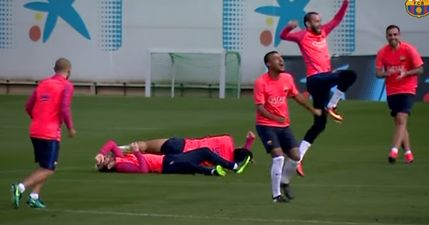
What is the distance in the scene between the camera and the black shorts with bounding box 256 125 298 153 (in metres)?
14.9

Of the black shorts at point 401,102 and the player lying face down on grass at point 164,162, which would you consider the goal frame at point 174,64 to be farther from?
the player lying face down on grass at point 164,162

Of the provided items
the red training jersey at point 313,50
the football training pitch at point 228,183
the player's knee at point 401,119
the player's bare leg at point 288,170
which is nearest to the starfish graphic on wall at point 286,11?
the football training pitch at point 228,183

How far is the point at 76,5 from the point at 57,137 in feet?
67.4

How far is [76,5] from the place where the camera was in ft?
114

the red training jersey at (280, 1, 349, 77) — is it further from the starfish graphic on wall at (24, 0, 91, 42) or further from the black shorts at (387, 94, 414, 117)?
the starfish graphic on wall at (24, 0, 91, 42)

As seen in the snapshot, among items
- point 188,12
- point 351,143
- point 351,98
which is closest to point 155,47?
point 188,12

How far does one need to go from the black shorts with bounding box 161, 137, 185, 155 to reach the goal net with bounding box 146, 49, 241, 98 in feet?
51.8

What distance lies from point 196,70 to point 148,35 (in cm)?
164

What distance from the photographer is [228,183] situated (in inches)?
658

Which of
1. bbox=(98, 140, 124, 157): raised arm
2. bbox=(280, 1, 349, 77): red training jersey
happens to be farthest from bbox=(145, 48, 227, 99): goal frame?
bbox=(98, 140, 124, 157): raised arm

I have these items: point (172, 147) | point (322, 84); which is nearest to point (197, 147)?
point (172, 147)

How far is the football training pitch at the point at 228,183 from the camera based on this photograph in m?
13.8

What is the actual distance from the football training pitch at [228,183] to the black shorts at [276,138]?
67cm

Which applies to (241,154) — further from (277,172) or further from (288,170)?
(277,172)
